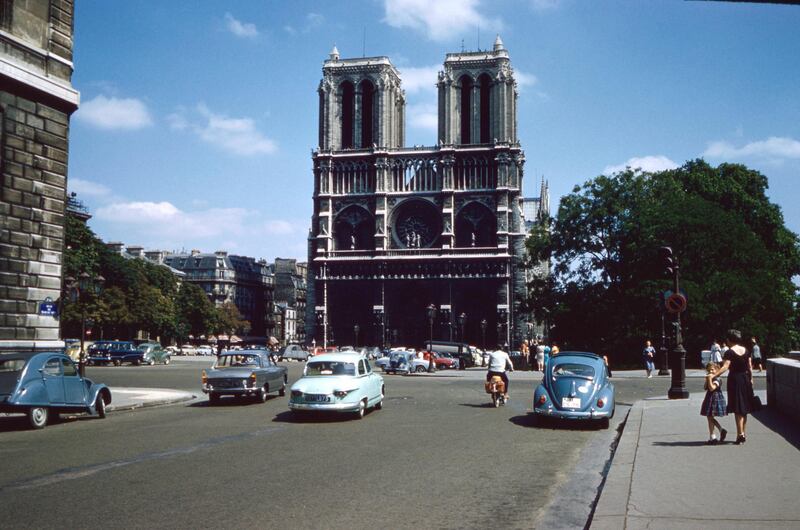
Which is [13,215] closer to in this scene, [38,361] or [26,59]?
[26,59]

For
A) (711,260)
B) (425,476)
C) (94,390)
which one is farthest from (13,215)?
(711,260)

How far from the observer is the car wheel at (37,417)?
50.8ft

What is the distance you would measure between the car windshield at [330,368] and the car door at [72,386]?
487 cm

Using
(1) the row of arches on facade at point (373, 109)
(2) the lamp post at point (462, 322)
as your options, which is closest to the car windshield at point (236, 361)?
(2) the lamp post at point (462, 322)

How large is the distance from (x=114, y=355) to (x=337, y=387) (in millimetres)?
42054

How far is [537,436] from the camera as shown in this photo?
14.1 metres

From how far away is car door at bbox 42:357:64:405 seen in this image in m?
16.0

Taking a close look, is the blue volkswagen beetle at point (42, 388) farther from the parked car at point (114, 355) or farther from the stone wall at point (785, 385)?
the parked car at point (114, 355)

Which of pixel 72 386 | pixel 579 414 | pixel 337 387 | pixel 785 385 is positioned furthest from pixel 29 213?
pixel 785 385

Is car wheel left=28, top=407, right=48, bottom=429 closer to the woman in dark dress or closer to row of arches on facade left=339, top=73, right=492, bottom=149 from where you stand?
the woman in dark dress

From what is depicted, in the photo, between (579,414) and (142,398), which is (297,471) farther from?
(142,398)

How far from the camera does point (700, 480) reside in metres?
8.76

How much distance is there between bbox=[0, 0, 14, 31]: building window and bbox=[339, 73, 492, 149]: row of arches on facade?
73337mm

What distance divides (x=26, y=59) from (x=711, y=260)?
1501 inches
